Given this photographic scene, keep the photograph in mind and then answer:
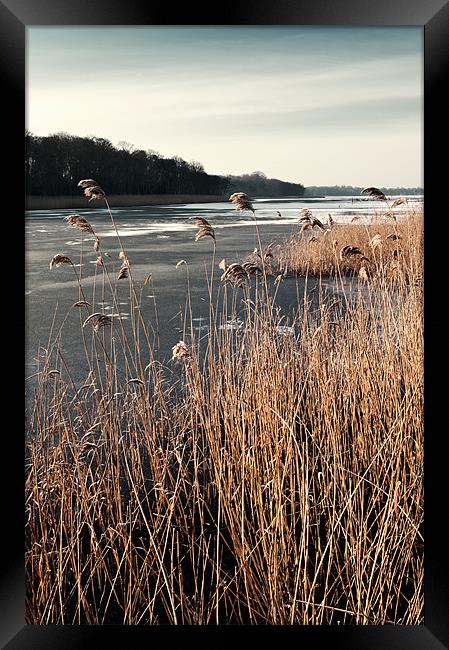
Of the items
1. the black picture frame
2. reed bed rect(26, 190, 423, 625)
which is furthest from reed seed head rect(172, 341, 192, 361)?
the black picture frame

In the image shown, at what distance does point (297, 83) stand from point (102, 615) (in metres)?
2.31

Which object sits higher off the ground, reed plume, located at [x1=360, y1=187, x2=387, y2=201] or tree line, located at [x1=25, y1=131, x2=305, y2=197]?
tree line, located at [x1=25, y1=131, x2=305, y2=197]

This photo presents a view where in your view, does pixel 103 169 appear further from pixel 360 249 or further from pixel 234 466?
pixel 234 466

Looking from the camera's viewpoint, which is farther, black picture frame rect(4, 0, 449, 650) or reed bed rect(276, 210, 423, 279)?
reed bed rect(276, 210, 423, 279)

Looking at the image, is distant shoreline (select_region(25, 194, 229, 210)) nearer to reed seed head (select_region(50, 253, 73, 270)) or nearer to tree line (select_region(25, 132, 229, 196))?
tree line (select_region(25, 132, 229, 196))

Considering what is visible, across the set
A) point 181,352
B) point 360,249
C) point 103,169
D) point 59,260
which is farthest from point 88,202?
point 360,249

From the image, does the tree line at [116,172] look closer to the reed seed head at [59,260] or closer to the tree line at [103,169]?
the tree line at [103,169]

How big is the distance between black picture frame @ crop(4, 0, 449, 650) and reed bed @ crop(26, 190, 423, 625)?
55 mm

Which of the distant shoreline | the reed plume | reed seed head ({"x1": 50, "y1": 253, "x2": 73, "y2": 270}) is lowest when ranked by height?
reed seed head ({"x1": 50, "y1": 253, "x2": 73, "y2": 270})

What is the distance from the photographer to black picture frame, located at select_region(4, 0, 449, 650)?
2.45 m

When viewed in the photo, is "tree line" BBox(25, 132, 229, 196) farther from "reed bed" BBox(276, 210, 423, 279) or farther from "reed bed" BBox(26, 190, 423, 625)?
"reed bed" BBox(276, 210, 423, 279)

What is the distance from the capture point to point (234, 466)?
2551 millimetres
